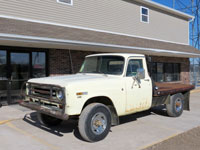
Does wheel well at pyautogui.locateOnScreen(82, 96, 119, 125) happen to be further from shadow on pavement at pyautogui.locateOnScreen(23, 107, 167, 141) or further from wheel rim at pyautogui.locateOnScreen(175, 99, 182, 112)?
wheel rim at pyautogui.locateOnScreen(175, 99, 182, 112)

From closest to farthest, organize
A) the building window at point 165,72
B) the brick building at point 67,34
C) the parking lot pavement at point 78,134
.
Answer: the parking lot pavement at point 78,134
the brick building at point 67,34
the building window at point 165,72

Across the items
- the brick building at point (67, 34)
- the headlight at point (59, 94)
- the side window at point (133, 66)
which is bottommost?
the headlight at point (59, 94)

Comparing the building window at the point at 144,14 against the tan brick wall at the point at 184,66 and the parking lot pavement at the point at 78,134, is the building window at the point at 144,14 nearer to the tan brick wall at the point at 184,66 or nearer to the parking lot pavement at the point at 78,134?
the tan brick wall at the point at 184,66

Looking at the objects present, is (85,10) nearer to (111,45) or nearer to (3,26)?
(111,45)

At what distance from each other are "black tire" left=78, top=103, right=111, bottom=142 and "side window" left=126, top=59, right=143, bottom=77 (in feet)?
4.20

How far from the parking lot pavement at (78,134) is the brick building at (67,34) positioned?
2352 mm

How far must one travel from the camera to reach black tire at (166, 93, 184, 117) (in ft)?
23.3

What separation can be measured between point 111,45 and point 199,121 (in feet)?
17.2

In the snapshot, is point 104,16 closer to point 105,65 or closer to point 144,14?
A: point 144,14

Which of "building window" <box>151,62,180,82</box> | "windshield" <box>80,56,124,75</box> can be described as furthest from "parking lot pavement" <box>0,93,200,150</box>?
"building window" <box>151,62,180,82</box>

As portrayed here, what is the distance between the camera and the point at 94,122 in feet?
15.7

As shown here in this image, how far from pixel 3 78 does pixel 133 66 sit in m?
5.84

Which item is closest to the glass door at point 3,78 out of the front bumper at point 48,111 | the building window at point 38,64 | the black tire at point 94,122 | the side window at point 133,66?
the building window at point 38,64

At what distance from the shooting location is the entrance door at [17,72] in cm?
923
